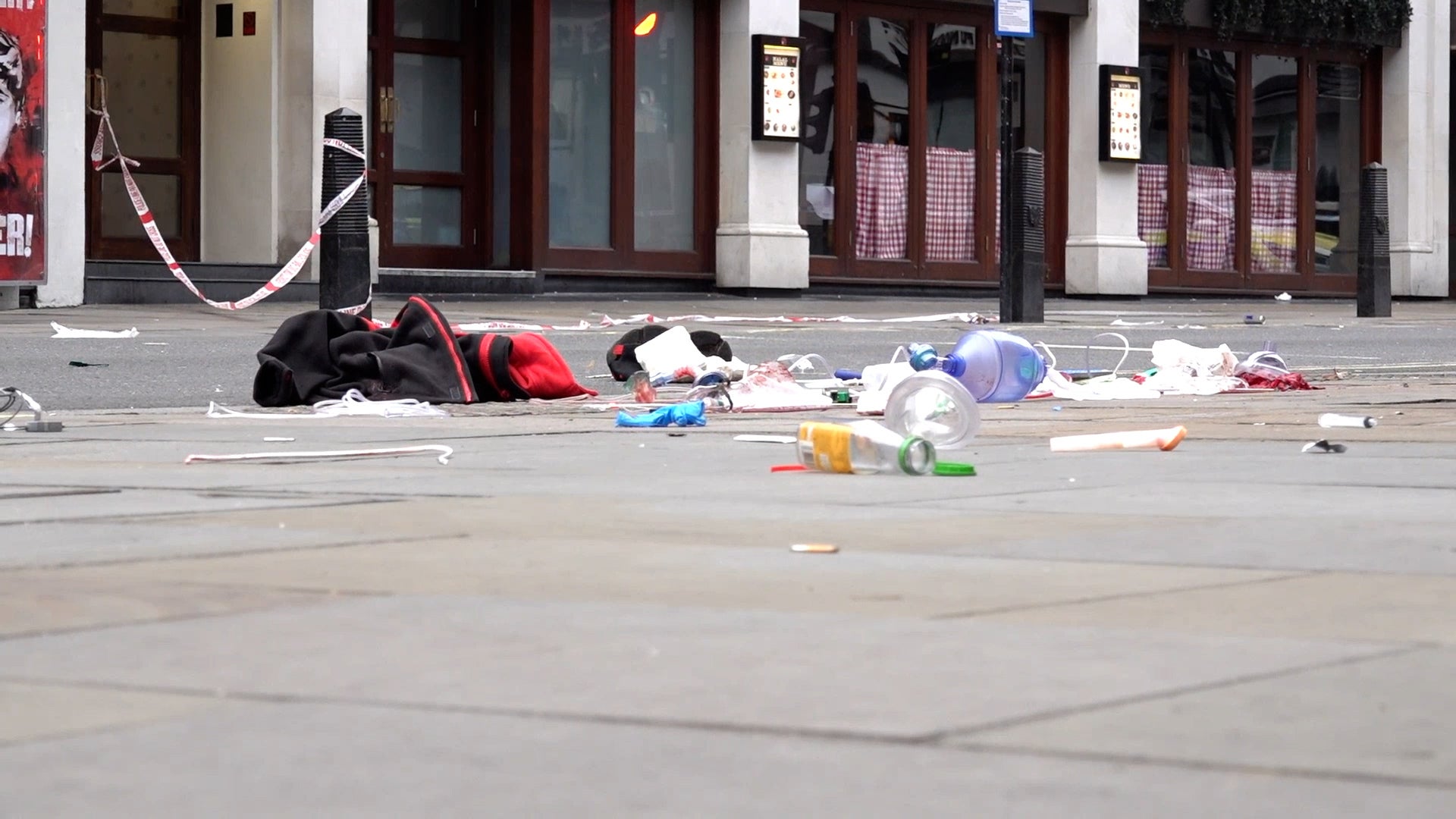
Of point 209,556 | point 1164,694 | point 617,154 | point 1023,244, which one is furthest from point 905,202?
point 1164,694

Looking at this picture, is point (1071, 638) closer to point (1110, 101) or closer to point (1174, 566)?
point (1174, 566)

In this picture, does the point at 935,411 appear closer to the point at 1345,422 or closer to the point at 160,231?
the point at 1345,422

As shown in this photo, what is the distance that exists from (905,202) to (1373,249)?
5695 mm

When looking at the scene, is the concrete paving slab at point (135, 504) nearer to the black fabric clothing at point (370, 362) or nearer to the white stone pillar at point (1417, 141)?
the black fabric clothing at point (370, 362)

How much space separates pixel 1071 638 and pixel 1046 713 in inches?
23.5

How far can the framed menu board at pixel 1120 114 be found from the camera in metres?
28.0

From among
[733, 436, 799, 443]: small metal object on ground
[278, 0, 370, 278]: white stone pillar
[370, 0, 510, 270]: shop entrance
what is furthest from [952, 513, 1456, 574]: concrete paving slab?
[370, 0, 510, 270]: shop entrance

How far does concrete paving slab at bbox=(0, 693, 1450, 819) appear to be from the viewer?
209cm

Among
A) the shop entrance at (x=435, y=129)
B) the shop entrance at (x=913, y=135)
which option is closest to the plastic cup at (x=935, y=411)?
the shop entrance at (x=435, y=129)

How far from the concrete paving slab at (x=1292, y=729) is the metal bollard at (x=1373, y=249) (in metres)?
21.1

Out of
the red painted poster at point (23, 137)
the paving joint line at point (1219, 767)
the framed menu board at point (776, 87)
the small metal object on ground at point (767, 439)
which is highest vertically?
the framed menu board at point (776, 87)

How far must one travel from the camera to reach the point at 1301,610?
11.4ft

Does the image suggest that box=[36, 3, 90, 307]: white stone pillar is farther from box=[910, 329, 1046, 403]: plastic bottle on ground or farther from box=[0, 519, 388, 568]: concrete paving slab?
box=[0, 519, 388, 568]: concrete paving slab

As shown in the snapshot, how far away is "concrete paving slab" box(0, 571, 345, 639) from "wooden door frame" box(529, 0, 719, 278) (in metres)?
19.8
